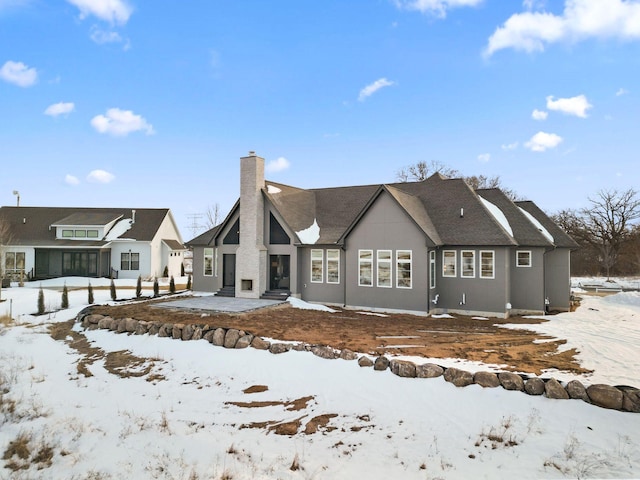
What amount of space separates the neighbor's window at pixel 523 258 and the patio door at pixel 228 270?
45.4 ft

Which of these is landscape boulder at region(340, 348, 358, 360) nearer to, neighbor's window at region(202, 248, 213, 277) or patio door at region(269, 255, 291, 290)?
patio door at region(269, 255, 291, 290)

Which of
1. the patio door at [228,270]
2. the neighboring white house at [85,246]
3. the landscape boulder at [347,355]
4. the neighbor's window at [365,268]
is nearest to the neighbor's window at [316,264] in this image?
the neighbor's window at [365,268]

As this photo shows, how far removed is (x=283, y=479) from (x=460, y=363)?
5.31 meters

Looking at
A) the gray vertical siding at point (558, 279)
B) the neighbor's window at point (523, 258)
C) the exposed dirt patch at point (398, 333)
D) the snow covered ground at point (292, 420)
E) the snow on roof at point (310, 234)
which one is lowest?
the snow covered ground at point (292, 420)

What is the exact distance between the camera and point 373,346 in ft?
36.4

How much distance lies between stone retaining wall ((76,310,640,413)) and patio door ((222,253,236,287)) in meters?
8.34

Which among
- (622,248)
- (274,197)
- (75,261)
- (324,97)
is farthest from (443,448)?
(622,248)

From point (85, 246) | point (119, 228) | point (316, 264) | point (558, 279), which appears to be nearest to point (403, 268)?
point (316, 264)

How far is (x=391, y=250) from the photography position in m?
17.4

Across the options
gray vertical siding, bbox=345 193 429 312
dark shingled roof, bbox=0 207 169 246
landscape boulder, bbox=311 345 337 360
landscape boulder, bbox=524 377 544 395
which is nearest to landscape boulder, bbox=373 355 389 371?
landscape boulder, bbox=311 345 337 360

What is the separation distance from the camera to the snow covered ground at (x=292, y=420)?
5.77m

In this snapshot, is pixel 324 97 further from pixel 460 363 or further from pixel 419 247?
pixel 460 363

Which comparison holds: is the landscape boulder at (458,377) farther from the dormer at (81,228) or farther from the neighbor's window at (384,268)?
the dormer at (81,228)

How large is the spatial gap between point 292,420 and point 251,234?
1360 centimetres
